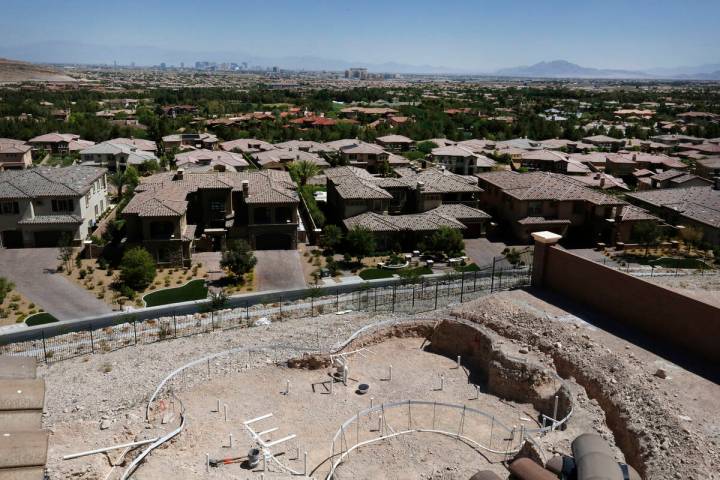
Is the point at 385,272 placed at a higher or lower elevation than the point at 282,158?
lower

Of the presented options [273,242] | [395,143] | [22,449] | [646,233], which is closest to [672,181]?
[646,233]

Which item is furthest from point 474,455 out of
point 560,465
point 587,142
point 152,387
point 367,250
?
point 587,142

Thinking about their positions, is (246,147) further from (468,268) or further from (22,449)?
(22,449)

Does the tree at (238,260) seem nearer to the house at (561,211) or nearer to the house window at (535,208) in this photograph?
the house at (561,211)

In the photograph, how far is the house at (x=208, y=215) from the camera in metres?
43.6

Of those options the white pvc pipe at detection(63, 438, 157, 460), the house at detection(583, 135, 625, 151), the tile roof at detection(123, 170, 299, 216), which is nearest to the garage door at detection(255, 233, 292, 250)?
the tile roof at detection(123, 170, 299, 216)

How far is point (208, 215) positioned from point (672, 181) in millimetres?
54399

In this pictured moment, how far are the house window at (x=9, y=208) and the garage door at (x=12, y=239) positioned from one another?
5.15 ft

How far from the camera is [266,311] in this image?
114ft

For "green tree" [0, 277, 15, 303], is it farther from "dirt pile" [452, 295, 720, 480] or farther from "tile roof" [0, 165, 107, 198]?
"dirt pile" [452, 295, 720, 480]

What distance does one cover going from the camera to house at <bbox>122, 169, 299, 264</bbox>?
143 ft

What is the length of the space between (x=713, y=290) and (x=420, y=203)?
1079 inches

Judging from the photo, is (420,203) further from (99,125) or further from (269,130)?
(99,125)

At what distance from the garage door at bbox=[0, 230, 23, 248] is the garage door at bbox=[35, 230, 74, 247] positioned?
5.20ft
